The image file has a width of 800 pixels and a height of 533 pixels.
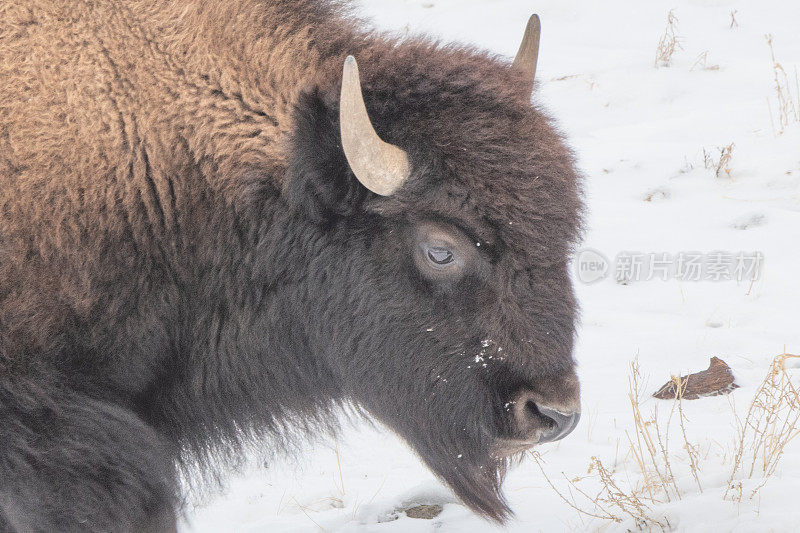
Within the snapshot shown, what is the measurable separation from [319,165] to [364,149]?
0.82ft

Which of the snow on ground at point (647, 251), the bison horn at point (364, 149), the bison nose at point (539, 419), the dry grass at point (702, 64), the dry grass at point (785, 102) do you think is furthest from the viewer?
the dry grass at point (702, 64)

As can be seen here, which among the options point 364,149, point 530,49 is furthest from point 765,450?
point 364,149

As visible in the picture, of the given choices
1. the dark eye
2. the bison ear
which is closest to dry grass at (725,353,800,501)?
the dark eye

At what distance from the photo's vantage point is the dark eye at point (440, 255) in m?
3.19

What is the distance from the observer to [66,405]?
10.3 feet

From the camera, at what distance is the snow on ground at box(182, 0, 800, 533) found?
4094 mm

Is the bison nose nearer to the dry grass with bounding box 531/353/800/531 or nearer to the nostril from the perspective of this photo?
the nostril

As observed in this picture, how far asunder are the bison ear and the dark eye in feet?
1.06

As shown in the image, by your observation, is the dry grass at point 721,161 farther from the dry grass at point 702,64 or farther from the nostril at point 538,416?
the nostril at point 538,416

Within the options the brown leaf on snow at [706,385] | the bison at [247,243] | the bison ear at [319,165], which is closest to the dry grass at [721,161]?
the brown leaf on snow at [706,385]

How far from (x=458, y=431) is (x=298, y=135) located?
1251 mm

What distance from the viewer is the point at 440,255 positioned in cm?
319

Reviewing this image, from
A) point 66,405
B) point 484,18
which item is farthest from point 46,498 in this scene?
point 484,18

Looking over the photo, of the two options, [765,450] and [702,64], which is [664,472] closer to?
[765,450]
